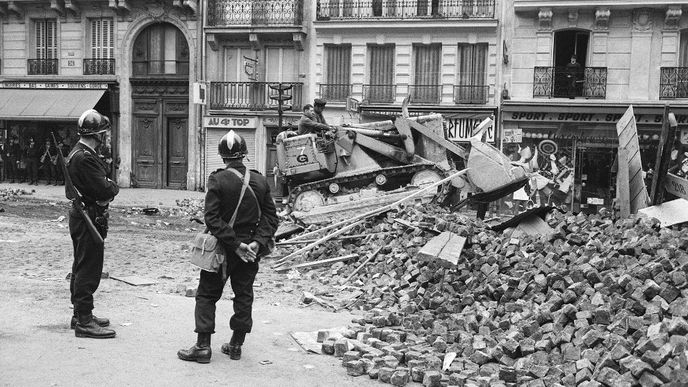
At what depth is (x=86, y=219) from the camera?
21.0 ft

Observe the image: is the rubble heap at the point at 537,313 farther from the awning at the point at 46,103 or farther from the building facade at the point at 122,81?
the awning at the point at 46,103

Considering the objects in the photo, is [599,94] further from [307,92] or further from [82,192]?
[82,192]

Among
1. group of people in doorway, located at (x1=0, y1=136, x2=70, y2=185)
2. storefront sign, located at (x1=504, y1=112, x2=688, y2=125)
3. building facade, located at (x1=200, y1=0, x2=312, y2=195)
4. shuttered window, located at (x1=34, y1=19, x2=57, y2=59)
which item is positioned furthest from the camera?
shuttered window, located at (x1=34, y1=19, x2=57, y2=59)

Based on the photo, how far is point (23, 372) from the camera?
5.45m

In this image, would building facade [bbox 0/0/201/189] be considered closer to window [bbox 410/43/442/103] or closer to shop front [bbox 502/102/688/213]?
window [bbox 410/43/442/103]

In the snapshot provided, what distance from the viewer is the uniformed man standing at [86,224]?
21.1 ft

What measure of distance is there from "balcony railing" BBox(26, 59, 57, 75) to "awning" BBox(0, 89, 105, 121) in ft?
2.91

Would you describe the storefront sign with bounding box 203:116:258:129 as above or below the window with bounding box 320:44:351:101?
below

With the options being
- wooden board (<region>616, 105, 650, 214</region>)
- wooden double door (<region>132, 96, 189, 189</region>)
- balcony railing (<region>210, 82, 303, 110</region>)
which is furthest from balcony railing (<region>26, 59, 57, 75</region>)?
wooden board (<region>616, 105, 650, 214</region>)

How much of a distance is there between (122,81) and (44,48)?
3.98 meters

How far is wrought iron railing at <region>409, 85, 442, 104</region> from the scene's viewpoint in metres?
26.5

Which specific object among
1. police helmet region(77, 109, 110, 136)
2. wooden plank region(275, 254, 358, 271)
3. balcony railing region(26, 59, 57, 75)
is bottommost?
wooden plank region(275, 254, 358, 271)

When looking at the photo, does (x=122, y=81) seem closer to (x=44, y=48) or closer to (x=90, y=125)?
(x=44, y=48)

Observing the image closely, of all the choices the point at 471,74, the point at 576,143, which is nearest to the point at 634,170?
the point at 576,143
